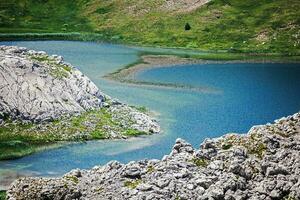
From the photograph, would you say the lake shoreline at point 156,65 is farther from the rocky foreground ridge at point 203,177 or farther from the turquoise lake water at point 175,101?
the rocky foreground ridge at point 203,177

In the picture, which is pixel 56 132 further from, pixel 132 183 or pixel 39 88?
pixel 132 183

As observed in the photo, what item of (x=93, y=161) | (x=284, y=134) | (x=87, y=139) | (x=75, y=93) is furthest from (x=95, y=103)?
(x=284, y=134)

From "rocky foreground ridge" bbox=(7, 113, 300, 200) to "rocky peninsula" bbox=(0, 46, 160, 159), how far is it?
4114cm

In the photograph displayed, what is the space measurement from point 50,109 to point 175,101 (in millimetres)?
33157

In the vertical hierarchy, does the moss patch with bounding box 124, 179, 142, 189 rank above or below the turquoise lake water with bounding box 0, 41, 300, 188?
above

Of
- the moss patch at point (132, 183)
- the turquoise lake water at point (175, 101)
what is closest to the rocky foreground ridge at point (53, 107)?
the turquoise lake water at point (175, 101)

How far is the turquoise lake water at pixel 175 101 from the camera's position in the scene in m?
85.1

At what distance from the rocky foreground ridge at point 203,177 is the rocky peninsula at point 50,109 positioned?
4114 centimetres

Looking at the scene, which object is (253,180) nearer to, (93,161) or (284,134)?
(284,134)

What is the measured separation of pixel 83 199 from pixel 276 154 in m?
15.3

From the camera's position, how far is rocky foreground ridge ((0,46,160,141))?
9433 centimetres

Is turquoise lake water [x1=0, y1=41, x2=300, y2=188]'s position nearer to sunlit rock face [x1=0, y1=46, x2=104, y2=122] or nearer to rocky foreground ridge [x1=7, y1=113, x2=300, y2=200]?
sunlit rock face [x1=0, y1=46, x2=104, y2=122]

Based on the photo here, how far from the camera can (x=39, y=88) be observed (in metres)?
101

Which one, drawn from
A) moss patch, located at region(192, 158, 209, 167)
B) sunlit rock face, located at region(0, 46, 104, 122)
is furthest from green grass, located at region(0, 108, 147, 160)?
moss patch, located at region(192, 158, 209, 167)
